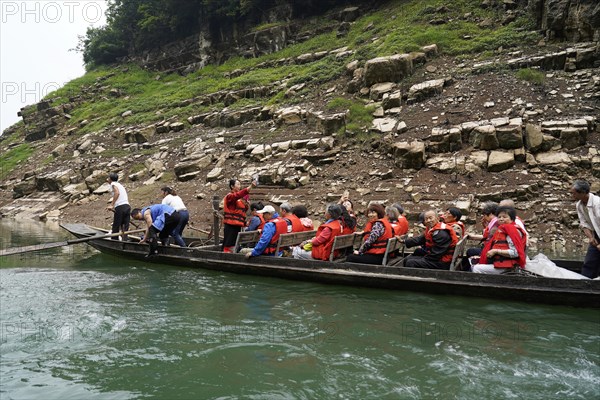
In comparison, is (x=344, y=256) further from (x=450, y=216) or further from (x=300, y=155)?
(x=300, y=155)

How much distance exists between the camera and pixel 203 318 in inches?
287

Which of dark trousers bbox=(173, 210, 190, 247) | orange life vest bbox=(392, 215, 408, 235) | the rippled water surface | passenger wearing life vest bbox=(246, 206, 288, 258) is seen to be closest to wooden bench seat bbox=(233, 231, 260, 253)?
passenger wearing life vest bbox=(246, 206, 288, 258)

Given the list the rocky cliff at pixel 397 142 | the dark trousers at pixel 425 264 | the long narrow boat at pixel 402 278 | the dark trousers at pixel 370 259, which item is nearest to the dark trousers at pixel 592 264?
the long narrow boat at pixel 402 278

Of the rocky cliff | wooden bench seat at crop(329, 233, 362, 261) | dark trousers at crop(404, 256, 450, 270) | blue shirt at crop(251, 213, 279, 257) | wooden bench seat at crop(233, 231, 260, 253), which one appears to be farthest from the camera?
the rocky cliff

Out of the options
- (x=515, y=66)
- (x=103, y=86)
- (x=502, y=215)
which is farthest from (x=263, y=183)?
(x=103, y=86)

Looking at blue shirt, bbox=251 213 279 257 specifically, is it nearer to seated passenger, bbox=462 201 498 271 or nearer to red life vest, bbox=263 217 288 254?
red life vest, bbox=263 217 288 254

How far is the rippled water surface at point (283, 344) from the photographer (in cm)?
495

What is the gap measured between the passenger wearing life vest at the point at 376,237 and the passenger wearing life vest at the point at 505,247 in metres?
1.74

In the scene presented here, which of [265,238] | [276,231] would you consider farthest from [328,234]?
[265,238]

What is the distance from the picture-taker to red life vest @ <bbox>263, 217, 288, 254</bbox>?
998 cm

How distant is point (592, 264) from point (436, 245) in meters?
2.51

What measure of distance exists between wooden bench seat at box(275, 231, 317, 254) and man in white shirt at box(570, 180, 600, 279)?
519 centimetres

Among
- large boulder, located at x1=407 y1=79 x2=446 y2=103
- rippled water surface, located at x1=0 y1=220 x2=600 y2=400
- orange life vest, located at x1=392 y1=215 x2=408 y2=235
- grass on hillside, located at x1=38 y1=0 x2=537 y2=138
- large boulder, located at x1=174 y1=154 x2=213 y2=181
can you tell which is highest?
grass on hillside, located at x1=38 y1=0 x2=537 y2=138

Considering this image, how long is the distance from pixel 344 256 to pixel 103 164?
20.8 metres
